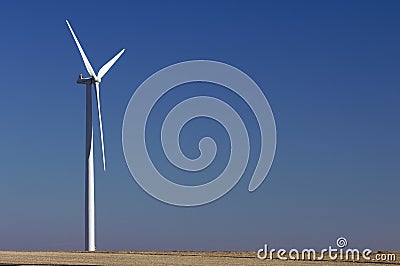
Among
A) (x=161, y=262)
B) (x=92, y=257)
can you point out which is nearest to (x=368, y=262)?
(x=161, y=262)

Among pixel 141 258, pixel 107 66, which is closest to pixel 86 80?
pixel 107 66

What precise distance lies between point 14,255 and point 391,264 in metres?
29.3

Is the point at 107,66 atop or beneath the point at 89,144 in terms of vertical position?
atop

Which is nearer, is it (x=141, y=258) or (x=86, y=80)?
(x=141, y=258)

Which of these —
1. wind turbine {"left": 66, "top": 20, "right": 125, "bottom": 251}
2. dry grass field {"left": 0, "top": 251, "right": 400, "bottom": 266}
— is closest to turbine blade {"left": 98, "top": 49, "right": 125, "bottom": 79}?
wind turbine {"left": 66, "top": 20, "right": 125, "bottom": 251}

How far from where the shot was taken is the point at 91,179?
282ft

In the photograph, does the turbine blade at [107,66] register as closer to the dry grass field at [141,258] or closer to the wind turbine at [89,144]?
the wind turbine at [89,144]

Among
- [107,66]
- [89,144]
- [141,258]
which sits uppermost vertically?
[107,66]

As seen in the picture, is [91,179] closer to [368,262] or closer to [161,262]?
[161,262]

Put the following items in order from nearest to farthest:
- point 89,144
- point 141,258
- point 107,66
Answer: point 141,258 → point 89,144 → point 107,66

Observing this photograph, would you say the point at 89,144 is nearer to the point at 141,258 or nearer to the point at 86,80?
the point at 86,80

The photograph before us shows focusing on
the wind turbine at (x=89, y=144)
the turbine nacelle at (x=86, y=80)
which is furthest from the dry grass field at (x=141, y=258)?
the turbine nacelle at (x=86, y=80)

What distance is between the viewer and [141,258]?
233 ft

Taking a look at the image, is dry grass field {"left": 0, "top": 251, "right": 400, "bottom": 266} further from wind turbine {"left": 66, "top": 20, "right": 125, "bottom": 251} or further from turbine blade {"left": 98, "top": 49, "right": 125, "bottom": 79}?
turbine blade {"left": 98, "top": 49, "right": 125, "bottom": 79}
